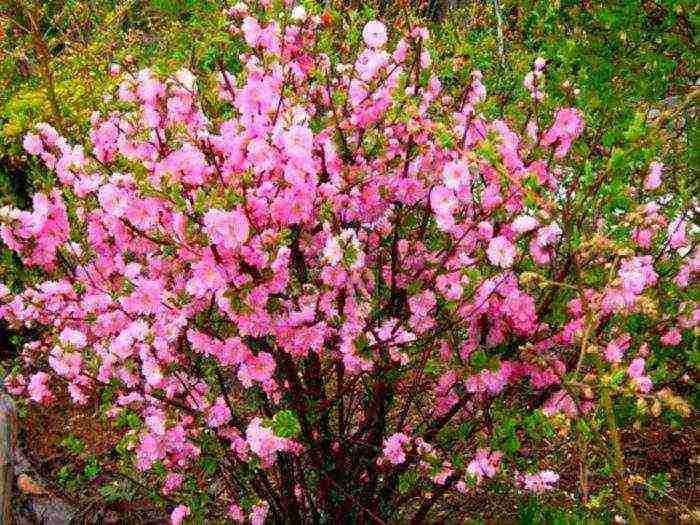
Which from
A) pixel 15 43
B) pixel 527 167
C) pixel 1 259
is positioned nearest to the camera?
pixel 527 167

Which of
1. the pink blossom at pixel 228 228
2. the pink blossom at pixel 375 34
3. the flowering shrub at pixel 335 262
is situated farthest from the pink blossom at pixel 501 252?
the pink blossom at pixel 375 34

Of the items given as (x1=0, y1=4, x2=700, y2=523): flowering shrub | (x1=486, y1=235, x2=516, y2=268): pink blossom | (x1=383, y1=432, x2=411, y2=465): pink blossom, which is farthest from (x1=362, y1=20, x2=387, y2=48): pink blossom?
(x1=383, y1=432, x2=411, y2=465): pink blossom

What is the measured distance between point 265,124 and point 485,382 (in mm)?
1079

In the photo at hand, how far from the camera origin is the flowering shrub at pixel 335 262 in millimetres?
2252

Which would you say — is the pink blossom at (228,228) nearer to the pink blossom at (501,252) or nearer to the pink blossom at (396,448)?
the pink blossom at (501,252)

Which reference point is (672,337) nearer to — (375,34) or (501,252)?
(501,252)

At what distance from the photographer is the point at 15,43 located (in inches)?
312

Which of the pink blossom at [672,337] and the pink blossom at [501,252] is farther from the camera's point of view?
the pink blossom at [672,337]

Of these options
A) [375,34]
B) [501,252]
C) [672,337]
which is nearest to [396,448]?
[501,252]

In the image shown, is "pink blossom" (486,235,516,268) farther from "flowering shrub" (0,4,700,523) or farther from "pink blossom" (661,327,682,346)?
"pink blossom" (661,327,682,346)

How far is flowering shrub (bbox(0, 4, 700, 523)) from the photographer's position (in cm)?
225

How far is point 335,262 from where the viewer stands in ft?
7.20

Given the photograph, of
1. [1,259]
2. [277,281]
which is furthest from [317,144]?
[1,259]

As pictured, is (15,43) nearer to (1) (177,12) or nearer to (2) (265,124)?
(1) (177,12)
